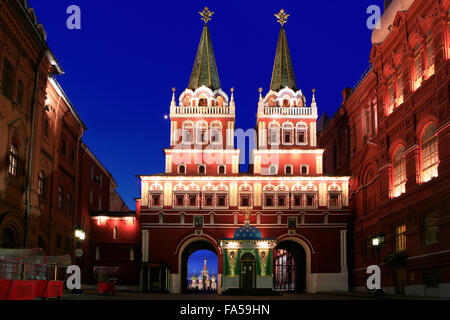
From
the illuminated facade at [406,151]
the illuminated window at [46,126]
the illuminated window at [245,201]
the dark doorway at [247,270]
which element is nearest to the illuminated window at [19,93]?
the illuminated window at [46,126]

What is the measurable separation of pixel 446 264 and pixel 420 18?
49.4 ft

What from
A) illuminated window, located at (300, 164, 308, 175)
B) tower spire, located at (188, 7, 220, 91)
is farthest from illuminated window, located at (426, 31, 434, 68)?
tower spire, located at (188, 7, 220, 91)

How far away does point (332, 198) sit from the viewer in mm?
54625

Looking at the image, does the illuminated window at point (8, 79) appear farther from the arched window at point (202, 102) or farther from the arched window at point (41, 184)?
the arched window at point (202, 102)

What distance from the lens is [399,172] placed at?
40750 mm

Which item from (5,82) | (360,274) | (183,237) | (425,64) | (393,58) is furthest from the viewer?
(183,237)

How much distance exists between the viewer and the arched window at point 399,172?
3994 cm

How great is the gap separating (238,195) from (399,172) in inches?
689

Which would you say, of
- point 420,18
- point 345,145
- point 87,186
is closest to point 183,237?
point 87,186

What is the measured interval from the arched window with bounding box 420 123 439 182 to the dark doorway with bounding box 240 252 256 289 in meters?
16.8

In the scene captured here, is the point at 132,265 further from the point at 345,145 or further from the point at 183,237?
the point at 345,145

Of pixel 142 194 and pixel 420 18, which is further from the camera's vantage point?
pixel 142 194

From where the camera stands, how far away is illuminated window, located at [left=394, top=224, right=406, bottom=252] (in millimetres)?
39312

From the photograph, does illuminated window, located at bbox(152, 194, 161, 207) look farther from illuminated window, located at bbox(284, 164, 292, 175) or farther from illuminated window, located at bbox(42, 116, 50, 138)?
illuminated window, located at bbox(42, 116, 50, 138)
